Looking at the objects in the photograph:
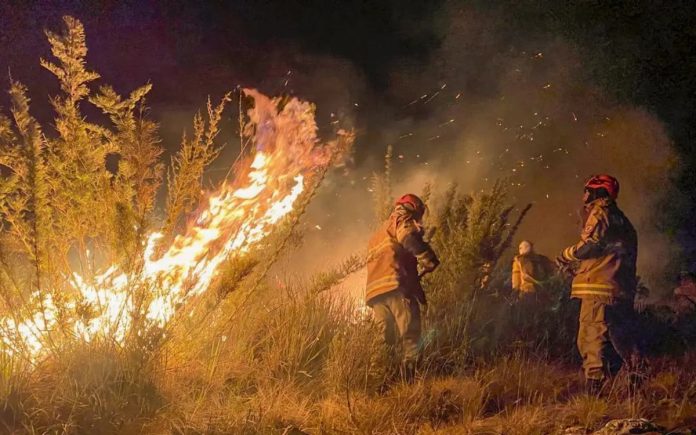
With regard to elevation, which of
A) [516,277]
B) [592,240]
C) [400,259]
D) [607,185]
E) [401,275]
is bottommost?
[401,275]

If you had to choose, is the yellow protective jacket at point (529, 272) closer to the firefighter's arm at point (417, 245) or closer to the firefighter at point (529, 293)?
the firefighter at point (529, 293)

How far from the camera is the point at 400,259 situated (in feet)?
18.4

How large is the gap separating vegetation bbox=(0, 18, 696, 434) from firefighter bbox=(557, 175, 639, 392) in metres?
0.33

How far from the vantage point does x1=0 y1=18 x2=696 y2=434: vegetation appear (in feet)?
12.1

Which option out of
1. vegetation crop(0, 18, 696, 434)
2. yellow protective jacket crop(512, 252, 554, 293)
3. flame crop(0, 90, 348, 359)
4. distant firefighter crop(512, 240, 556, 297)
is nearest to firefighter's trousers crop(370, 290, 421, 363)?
vegetation crop(0, 18, 696, 434)

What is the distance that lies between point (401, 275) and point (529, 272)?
4137 mm

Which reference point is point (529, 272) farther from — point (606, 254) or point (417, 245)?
point (417, 245)

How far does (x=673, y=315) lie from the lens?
837cm

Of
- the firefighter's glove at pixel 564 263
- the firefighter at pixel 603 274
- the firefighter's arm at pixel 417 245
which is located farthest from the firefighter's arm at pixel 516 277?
the firefighter's arm at pixel 417 245

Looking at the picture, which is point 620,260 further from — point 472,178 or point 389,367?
A: point 472,178

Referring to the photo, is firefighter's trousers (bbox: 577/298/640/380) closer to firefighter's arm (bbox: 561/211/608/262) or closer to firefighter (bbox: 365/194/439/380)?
firefighter's arm (bbox: 561/211/608/262)

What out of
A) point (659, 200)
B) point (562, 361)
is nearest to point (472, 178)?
point (659, 200)

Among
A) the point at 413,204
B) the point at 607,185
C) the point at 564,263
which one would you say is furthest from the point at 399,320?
the point at 607,185

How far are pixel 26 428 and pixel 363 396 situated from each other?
205 centimetres
